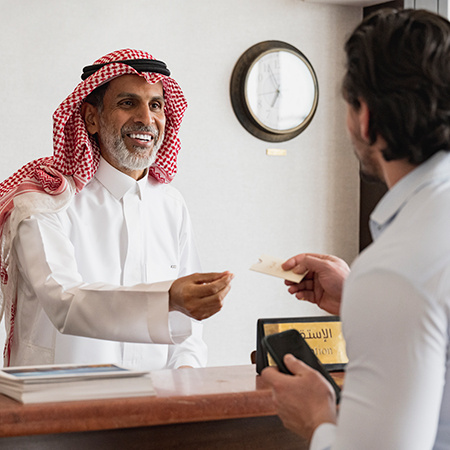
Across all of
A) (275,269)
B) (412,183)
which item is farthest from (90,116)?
(412,183)

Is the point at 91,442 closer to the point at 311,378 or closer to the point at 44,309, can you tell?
the point at 311,378

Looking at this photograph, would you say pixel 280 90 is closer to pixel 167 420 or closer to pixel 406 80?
pixel 167 420

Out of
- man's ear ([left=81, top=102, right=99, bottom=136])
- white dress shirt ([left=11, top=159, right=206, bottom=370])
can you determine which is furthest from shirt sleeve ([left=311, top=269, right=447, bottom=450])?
man's ear ([left=81, top=102, right=99, bottom=136])

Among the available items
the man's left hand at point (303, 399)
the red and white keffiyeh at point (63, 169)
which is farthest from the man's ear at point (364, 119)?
the red and white keffiyeh at point (63, 169)

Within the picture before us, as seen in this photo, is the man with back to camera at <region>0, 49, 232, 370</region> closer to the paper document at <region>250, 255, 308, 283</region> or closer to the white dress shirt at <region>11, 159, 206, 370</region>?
the white dress shirt at <region>11, 159, 206, 370</region>

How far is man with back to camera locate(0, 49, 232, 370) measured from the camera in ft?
8.36

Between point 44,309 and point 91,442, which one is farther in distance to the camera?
point 44,309

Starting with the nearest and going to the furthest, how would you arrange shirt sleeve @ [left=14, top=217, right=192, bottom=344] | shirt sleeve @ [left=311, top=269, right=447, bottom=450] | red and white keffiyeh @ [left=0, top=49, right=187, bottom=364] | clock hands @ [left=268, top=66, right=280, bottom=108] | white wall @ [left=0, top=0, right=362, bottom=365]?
shirt sleeve @ [left=311, top=269, right=447, bottom=450] < shirt sleeve @ [left=14, top=217, right=192, bottom=344] < red and white keffiyeh @ [left=0, top=49, right=187, bottom=364] < white wall @ [left=0, top=0, right=362, bottom=365] < clock hands @ [left=268, top=66, right=280, bottom=108]

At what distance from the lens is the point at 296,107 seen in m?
5.36

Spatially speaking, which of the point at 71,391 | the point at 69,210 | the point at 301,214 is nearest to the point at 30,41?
the point at 69,210

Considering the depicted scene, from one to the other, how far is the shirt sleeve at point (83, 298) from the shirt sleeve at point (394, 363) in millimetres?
1321

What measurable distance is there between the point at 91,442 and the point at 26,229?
114cm

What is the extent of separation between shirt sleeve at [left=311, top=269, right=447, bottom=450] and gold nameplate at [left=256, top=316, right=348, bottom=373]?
3.04ft

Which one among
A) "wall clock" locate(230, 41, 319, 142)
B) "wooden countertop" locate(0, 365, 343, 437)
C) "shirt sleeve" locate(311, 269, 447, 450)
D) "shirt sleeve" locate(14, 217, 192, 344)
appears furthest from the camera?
"wall clock" locate(230, 41, 319, 142)
